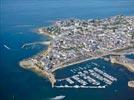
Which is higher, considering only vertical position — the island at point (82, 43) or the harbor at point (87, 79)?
the island at point (82, 43)

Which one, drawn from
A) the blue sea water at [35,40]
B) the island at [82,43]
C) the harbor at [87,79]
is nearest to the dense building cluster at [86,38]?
the island at [82,43]

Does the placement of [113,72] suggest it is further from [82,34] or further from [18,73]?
[82,34]

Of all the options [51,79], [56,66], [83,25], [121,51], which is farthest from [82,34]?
A: [51,79]

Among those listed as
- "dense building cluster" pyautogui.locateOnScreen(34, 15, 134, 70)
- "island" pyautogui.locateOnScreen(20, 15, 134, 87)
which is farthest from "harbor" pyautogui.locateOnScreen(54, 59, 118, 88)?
"dense building cluster" pyautogui.locateOnScreen(34, 15, 134, 70)

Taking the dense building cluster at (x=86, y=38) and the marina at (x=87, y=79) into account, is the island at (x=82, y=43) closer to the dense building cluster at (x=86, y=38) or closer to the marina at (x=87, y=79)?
the dense building cluster at (x=86, y=38)

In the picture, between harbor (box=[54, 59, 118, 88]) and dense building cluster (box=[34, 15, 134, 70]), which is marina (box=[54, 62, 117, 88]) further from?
dense building cluster (box=[34, 15, 134, 70])

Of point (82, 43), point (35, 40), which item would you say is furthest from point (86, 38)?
point (35, 40)
